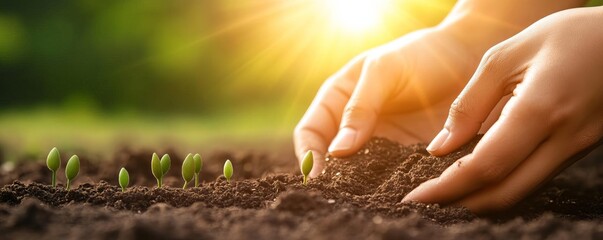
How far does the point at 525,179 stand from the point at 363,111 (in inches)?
34.2

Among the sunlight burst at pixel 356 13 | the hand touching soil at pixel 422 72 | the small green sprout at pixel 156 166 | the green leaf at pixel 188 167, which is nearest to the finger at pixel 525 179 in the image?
the hand touching soil at pixel 422 72

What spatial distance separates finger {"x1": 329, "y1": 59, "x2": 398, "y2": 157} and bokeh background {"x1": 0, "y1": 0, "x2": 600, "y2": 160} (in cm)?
323

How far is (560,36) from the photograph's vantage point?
2043 mm

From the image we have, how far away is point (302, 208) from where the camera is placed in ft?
5.42

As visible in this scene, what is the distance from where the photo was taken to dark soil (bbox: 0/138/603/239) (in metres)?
1.42

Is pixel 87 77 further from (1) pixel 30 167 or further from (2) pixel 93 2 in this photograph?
(1) pixel 30 167

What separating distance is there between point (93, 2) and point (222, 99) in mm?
1822

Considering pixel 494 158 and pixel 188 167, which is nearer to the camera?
pixel 494 158

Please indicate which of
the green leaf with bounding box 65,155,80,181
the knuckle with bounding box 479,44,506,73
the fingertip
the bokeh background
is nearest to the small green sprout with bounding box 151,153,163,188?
the green leaf with bounding box 65,155,80,181

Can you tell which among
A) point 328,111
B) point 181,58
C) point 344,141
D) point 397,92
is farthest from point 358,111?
point 181,58

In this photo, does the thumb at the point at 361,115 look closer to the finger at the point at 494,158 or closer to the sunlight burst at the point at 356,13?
the finger at the point at 494,158

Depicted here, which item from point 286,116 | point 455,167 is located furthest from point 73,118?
point 455,167

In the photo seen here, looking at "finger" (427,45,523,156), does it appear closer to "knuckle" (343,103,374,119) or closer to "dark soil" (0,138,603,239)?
"dark soil" (0,138,603,239)

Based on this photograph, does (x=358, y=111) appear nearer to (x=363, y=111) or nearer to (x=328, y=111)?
(x=363, y=111)
